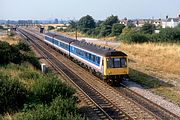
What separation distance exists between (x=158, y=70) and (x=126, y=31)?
4931 centimetres

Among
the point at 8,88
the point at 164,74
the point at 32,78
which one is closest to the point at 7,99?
the point at 8,88

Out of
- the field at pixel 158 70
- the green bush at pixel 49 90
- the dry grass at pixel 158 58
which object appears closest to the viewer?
the green bush at pixel 49 90

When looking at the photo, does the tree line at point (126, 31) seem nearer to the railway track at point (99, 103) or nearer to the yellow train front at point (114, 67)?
the yellow train front at point (114, 67)

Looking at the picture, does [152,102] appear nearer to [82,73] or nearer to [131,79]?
[131,79]

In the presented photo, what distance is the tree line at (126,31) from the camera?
2682 inches

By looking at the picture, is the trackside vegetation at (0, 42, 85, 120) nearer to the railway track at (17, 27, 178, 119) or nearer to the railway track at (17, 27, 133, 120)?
the railway track at (17, 27, 133, 120)

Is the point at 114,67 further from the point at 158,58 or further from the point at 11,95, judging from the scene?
the point at 158,58

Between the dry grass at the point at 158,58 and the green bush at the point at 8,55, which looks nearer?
the green bush at the point at 8,55

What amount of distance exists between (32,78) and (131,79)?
30.2 feet

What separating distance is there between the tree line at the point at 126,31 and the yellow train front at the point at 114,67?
4151 cm

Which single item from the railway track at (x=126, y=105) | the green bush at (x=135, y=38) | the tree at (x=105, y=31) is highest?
the tree at (x=105, y=31)

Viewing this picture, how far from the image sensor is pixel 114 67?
23.7 metres

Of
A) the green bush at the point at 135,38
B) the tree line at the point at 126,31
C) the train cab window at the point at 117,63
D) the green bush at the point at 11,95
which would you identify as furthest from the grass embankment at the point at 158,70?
the tree line at the point at 126,31

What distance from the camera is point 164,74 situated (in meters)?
30.2
